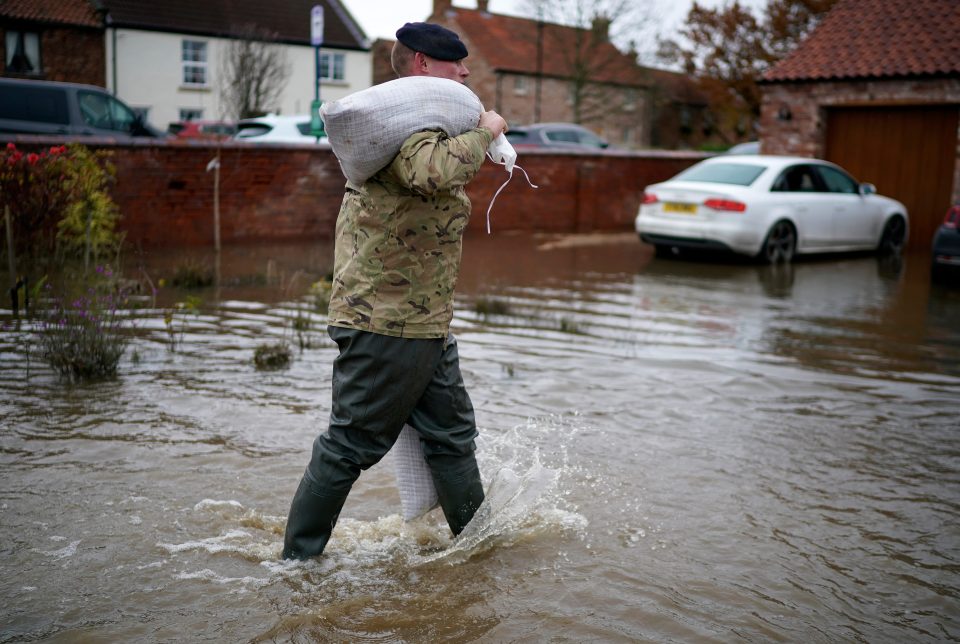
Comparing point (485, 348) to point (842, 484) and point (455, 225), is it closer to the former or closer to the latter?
point (842, 484)

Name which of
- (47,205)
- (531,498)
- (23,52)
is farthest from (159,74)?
(531,498)

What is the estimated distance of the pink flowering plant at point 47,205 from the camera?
890 centimetres

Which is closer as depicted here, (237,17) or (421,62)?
(421,62)

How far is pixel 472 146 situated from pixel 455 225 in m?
0.32

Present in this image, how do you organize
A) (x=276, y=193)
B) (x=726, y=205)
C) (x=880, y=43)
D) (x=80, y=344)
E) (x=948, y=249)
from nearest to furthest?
(x=80, y=344), (x=948, y=249), (x=726, y=205), (x=276, y=193), (x=880, y=43)

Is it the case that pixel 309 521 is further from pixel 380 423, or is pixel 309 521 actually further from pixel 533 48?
pixel 533 48

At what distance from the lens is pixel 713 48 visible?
42.6m

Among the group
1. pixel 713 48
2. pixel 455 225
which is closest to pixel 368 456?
pixel 455 225

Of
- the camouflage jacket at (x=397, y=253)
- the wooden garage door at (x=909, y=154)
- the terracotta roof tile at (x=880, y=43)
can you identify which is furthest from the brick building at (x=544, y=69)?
the camouflage jacket at (x=397, y=253)

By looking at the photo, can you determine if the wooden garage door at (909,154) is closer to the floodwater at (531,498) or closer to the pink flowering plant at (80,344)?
the floodwater at (531,498)

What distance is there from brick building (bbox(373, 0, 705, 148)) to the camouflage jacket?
43.7 m

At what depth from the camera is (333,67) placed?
40.4 meters

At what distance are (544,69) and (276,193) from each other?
36597 mm

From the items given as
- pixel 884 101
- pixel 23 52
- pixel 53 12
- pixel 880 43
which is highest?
pixel 53 12
